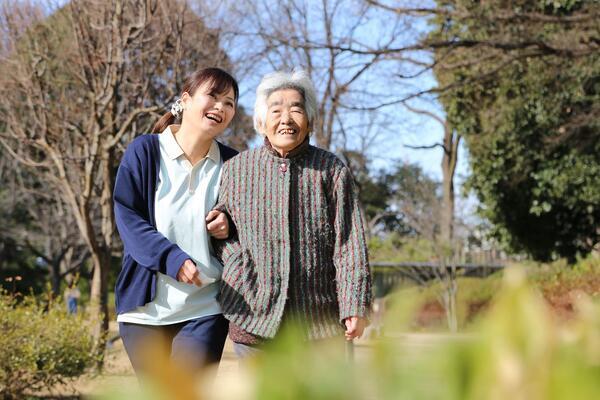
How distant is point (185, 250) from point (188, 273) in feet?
0.65

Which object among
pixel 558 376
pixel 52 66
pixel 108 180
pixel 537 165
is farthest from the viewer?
pixel 537 165

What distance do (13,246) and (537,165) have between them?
19256 millimetres

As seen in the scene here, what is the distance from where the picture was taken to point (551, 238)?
17375mm

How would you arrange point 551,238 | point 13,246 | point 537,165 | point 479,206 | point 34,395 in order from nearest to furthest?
point 34,395 → point 537,165 → point 551,238 → point 479,206 → point 13,246

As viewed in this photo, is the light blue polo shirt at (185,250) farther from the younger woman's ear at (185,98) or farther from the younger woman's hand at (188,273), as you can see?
the younger woman's ear at (185,98)

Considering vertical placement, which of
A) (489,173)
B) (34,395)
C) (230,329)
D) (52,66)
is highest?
(52,66)

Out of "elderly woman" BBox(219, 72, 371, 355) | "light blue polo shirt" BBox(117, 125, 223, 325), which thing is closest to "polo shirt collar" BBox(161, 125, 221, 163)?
"light blue polo shirt" BBox(117, 125, 223, 325)

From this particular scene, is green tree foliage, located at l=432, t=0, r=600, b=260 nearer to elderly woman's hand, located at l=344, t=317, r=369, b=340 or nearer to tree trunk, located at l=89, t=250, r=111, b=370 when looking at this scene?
tree trunk, located at l=89, t=250, r=111, b=370

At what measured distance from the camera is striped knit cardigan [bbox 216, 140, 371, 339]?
10.4ft

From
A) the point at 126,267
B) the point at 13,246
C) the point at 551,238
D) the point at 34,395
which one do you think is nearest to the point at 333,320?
the point at 126,267

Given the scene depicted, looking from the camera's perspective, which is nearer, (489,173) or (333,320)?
(333,320)

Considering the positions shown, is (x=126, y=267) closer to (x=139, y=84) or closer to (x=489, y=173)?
(x=139, y=84)

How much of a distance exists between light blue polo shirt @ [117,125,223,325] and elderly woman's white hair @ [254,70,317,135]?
A: 39cm

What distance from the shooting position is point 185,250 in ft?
11.1
